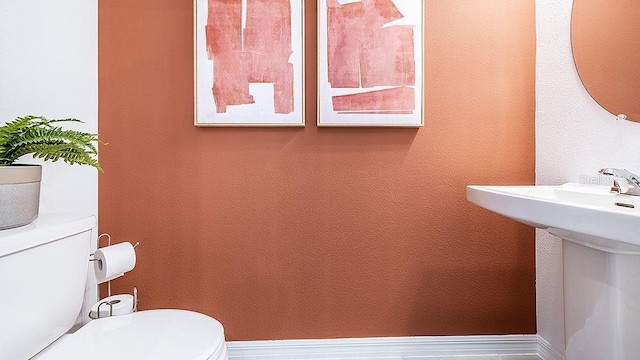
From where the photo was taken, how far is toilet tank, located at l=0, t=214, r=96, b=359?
842mm

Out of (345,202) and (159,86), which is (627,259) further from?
(159,86)

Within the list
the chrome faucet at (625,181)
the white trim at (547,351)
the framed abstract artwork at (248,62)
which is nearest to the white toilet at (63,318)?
the framed abstract artwork at (248,62)

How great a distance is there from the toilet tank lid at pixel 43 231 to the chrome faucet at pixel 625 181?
1.62 meters

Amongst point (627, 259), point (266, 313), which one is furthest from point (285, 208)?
point (627, 259)

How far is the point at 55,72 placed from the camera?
4.56 feet

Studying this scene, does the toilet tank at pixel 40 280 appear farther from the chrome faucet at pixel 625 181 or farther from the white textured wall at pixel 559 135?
the white textured wall at pixel 559 135

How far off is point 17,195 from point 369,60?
4.47ft

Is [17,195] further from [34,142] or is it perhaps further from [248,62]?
A: [248,62]

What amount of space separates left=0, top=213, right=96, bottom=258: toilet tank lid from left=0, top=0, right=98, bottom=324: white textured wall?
1.13 ft

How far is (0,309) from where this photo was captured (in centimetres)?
82

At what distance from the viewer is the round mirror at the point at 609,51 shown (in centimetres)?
130

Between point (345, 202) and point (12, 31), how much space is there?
1.36 metres

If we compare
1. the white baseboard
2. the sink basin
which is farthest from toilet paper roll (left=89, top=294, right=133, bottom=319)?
the sink basin

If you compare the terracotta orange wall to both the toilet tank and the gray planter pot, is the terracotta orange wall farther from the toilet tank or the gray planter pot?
the gray planter pot
